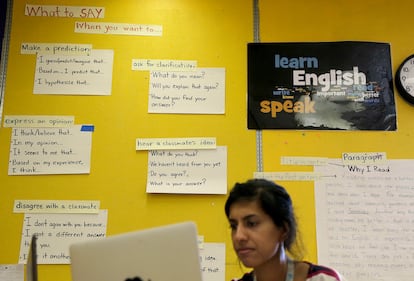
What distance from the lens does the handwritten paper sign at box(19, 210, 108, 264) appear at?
1904 mm

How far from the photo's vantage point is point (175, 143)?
6.60ft

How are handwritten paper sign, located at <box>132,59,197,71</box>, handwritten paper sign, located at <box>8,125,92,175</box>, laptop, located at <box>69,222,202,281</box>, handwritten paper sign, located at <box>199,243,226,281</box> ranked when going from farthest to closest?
handwritten paper sign, located at <box>132,59,197,71</box>
handwritten paper sign, located at <box>8,125,92,175</box>
handwritten paper sign, located at <box>199,243,226,281</box>
laptop, located at <box>69,222,202,281</box>

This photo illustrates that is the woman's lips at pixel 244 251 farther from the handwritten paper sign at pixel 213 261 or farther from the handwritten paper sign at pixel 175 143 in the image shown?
the handwritten paper sign at pixel 175 143

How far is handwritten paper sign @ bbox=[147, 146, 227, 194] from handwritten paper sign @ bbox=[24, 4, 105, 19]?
79 centimetres

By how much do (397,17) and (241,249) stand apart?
1600mm

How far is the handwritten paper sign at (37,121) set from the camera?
202 centimetres

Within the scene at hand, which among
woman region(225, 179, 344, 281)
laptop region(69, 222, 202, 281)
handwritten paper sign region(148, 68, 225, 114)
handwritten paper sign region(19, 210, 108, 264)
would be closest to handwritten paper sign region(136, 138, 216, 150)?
handwritten paper sign region(148, 68, 225, 114)

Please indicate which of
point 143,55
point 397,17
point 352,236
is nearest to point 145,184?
point 143,55

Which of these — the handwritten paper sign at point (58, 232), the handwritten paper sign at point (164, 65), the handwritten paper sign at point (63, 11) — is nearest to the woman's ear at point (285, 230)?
the handwritten paper sign at point (58, 232)

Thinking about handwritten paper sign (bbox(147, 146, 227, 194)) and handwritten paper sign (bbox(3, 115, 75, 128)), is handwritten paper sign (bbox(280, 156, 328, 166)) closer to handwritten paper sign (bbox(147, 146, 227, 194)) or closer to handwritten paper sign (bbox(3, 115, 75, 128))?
handwritten paper sign (bbox(147, 146, 227, 194))

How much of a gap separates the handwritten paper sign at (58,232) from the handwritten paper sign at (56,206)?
0.02 m

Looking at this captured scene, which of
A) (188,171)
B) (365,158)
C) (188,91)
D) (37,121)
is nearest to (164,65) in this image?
(188,91)

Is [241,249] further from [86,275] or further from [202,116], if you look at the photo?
[202,116]

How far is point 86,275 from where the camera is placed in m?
0.96
